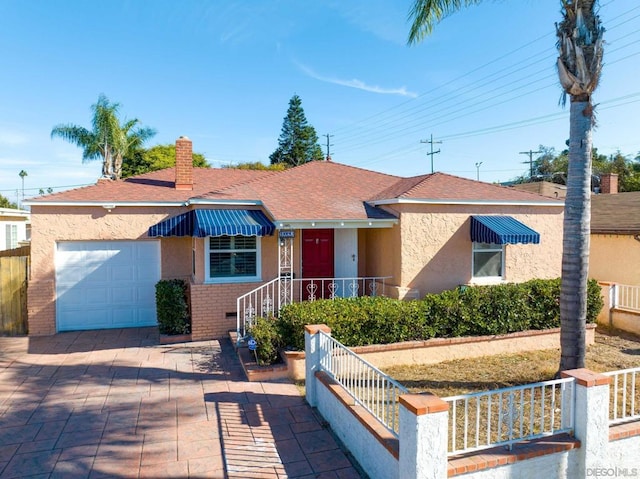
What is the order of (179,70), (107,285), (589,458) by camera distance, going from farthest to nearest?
1. (179,70)
2. (107,285)
3. (589,458)

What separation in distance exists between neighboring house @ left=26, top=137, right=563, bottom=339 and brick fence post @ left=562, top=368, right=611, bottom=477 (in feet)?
25.4

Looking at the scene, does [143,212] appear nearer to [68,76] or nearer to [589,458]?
[68,76]

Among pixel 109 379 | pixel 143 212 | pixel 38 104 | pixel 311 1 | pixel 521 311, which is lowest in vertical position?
pixel 109 379

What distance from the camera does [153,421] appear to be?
768 centimetres

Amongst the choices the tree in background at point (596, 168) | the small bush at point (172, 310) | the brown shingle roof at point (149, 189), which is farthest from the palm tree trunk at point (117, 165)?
the tree in background at point (596, 168)

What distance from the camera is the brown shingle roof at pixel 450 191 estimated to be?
1416cm

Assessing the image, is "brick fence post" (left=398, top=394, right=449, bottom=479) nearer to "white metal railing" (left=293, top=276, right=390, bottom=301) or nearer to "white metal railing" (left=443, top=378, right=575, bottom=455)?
"white metal railing" (left=443, top=378, right=575, bottom=455)

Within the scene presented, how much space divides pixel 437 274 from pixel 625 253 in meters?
10.6

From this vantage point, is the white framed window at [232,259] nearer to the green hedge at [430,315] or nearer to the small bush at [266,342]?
the small bush at [266,342]

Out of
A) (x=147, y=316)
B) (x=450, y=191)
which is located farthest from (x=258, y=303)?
(x=450, y=191)

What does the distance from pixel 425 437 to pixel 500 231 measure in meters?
10.2

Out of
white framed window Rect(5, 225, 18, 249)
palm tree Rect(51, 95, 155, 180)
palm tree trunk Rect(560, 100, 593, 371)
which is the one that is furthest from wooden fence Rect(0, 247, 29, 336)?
palm tree Rect(51, 95, 155, 180)

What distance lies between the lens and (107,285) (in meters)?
15.0

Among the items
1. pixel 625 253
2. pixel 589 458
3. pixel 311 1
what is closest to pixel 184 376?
pixel 589 458
